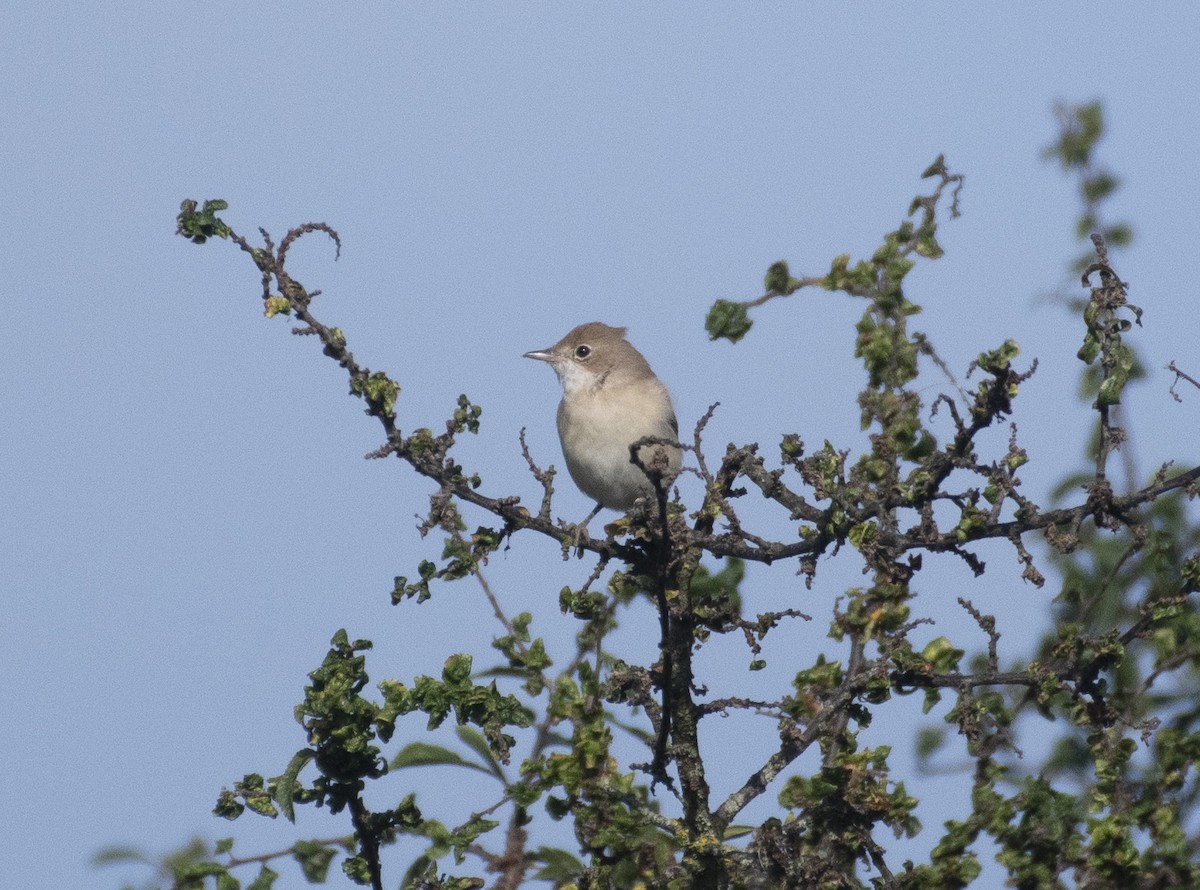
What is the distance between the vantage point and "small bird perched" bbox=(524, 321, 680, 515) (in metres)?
7.63

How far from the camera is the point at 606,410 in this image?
25.5ft

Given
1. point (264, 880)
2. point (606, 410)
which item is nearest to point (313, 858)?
point (264, 880)

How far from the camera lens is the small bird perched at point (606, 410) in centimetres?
763

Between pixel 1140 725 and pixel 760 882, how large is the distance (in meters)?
1.11

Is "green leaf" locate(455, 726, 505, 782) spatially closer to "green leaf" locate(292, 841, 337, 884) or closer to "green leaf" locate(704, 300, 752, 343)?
"green leaf" locate(292, 841, 337, 884)

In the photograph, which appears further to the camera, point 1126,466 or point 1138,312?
point 1126,466

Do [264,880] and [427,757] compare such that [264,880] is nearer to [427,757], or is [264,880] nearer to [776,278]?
[427,757]

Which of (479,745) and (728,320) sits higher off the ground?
(728,320)

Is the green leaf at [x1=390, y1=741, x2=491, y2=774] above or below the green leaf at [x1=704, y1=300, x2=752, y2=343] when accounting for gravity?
below

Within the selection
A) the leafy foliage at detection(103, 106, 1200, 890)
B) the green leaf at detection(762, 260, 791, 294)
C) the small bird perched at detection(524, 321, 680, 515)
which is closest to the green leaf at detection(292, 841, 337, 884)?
the leafy foliage at detection(103, 106, 1200, 890)

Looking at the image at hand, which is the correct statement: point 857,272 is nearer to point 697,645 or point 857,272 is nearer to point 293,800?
point 697,645

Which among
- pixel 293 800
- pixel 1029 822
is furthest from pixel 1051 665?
pixel 293 800

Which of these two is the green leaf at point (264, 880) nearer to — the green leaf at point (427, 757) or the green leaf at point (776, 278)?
the green leaf at point (427, 757)

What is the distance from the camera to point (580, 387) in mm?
8062
